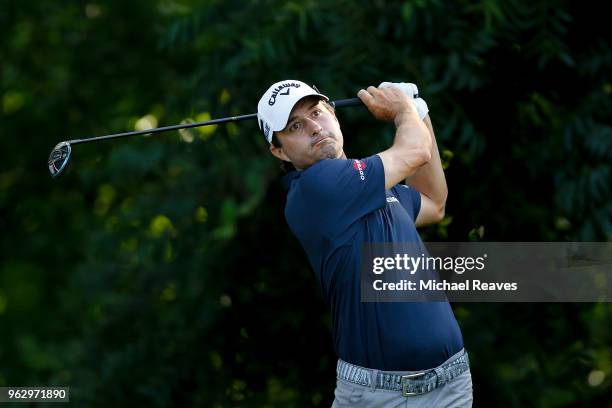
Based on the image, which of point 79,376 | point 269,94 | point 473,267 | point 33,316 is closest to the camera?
point 269,94

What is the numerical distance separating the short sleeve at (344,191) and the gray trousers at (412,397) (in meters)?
0.48

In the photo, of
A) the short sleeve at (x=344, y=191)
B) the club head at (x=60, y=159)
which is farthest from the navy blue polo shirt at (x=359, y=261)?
the club head at (x=60, y=159)

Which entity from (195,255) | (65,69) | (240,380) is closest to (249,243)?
(195,255)

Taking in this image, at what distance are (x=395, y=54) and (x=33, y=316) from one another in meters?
6.54

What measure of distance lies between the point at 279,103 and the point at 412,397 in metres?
1.02

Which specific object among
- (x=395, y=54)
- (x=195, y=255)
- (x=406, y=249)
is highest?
(x=406, y=249)

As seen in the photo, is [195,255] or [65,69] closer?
[195,255]

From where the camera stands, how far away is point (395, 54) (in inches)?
205

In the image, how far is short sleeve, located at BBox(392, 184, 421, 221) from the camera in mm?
3639

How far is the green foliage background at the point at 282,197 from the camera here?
5.17 metres

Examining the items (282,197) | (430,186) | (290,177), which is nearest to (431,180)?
(430,186)

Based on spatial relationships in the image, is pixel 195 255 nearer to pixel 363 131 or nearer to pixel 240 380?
pixel 240 380

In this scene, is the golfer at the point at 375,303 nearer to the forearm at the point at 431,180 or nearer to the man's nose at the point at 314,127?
the man's nose at the point at 314,127

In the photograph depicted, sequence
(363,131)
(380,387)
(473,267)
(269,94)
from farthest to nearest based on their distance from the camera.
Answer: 1. (363,131)
2. (473,267)
3. (269,94)
4. (380,387)
